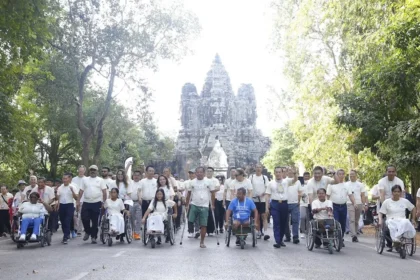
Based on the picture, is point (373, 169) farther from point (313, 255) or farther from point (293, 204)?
point (313, 255)

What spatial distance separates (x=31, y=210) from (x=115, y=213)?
1984 mm

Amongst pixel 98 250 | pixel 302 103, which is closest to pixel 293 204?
pixel 98 250

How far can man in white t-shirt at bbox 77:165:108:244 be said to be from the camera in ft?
48.2

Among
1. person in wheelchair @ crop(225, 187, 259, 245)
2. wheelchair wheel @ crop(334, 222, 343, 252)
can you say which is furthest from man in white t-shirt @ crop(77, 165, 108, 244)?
wheelchair wheel @ crop(334, 222, 343, 252)

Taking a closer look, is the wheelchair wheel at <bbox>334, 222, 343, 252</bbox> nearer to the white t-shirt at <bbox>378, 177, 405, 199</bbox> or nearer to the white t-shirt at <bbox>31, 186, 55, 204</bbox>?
the white t-shirt at <bbox>378, 177, 405, 199</bbox>

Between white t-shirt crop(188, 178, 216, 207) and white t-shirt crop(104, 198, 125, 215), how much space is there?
6.03 feet

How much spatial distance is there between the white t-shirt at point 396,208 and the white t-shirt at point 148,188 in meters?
6.15

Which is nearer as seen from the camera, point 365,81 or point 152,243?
point 152,243

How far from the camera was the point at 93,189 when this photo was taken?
14.8m

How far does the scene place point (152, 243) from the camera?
12.9 meters

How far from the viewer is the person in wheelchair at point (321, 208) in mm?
12438

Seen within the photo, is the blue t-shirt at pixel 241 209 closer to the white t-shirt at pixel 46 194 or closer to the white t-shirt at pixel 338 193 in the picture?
the white t-shirt at pixel 338 193

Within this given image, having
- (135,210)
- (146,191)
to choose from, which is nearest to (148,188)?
(146,191)

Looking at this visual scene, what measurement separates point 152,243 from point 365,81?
334 inches
